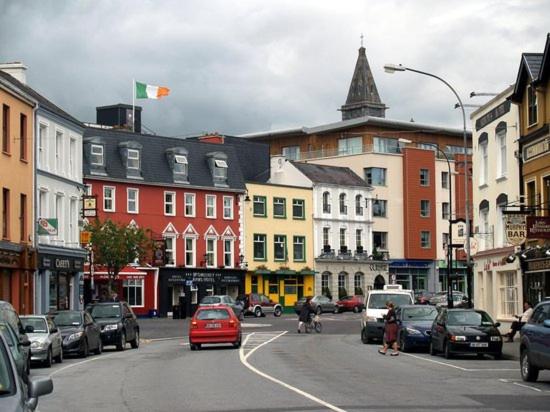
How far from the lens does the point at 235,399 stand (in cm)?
1927

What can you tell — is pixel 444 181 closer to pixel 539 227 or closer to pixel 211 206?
pixel 211 206

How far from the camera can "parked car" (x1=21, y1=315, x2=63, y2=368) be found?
96.5 ft

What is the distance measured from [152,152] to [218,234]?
7982mm

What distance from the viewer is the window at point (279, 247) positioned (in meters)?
88.8

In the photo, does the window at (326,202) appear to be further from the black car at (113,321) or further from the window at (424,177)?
the black car at (113,321)

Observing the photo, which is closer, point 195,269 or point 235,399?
point 235,399

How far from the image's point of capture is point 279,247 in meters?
89.2

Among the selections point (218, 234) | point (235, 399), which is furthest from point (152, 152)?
point (235, 399)

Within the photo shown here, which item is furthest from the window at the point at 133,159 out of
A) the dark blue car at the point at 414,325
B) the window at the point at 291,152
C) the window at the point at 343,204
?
the dark blue car at the point at 414,325

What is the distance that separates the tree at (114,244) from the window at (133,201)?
793 cm

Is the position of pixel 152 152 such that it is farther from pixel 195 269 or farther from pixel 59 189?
pixel 59 189

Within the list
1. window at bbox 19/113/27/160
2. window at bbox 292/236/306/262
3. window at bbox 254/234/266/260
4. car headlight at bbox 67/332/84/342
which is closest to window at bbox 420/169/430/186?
window at bbox 292/236/306/262

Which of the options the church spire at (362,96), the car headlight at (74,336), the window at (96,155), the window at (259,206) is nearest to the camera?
the car headlight at (74,336)

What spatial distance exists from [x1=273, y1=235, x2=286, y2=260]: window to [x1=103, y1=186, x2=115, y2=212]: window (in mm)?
16148
